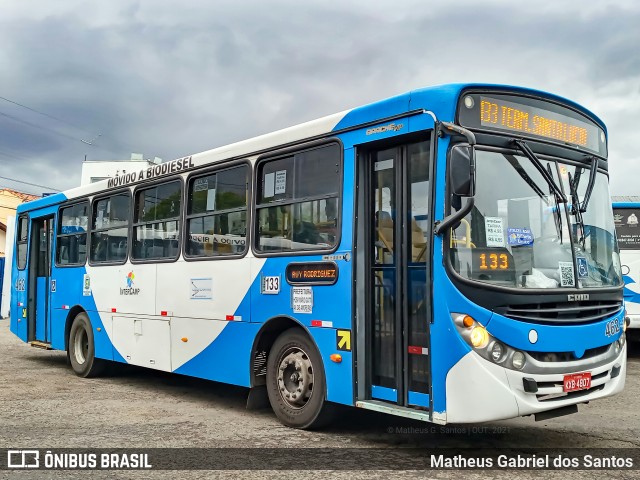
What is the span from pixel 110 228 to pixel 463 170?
22.3 ft

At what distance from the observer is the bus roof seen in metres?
5.53

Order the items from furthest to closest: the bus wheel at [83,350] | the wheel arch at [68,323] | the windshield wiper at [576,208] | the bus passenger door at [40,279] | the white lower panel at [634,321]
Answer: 1. the white lower panel at [634,321]
2. the bus passenger door at [40,279]
3. the wheel arch at [68,323]
4. the bus wheel at [83,350]
5. the windshield wiper at [576,208]

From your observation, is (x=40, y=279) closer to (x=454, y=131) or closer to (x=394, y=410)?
(x=394, y=410)

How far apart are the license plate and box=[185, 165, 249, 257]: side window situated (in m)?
3.69

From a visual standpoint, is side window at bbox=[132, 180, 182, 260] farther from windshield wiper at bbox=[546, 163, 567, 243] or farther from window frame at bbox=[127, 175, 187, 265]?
windshield wiper at bbox=[546, 163, 567, 243]

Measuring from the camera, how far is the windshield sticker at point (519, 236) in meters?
5.42

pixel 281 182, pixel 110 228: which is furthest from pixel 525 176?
pixel 110 228

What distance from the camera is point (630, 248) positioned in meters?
13.4

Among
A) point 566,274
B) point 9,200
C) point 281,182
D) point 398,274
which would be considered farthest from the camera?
point 9,200

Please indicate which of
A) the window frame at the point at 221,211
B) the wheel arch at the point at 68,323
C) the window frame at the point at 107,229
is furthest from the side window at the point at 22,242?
the window frame at the point at 221,211

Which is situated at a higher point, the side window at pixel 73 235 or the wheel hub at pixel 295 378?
the side window at pixel 73 235

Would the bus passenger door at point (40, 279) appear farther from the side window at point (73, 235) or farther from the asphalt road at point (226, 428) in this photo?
the asphalt road at point (226, 428)

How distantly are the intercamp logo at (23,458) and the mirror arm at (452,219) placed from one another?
12.5ft

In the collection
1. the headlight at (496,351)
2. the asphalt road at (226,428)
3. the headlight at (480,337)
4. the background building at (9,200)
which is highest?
the background building at (9,200)
